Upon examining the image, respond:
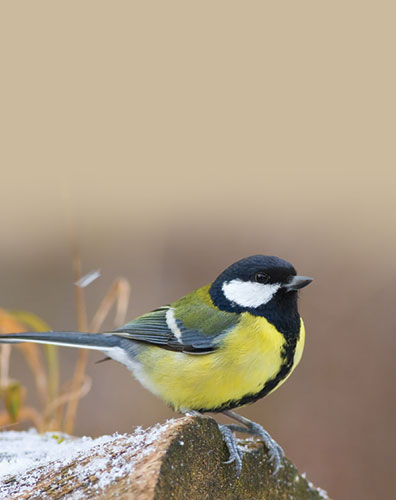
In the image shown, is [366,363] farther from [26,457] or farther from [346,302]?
[26,457]

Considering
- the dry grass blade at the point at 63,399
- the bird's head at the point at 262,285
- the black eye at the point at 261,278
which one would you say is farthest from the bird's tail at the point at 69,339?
the black eye at the point at 261,278

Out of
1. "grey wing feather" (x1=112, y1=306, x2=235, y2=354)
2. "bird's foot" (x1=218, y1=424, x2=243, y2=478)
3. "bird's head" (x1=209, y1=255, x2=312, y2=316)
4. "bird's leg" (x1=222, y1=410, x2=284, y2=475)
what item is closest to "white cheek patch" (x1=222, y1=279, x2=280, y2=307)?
"bird's head" (x1=209, y1=255, x2=312, y2=316)

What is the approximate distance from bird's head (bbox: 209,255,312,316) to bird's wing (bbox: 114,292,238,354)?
0.08 m

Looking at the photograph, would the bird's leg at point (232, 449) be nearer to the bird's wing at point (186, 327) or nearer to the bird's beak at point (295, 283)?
the bird's wing at point (186, 327)

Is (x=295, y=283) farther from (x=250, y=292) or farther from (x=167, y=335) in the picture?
(x=167, y=335)

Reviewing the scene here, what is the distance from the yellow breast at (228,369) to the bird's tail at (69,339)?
36 centimetres

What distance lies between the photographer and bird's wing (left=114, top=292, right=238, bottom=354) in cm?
260

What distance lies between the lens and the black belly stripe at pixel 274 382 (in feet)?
8.09

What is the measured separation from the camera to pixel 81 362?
3.13 metres

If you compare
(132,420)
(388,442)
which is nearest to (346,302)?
(388,442)

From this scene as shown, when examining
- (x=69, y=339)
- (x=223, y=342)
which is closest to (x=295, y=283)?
(x=223, y=342)

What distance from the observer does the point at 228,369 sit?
8.02 ft

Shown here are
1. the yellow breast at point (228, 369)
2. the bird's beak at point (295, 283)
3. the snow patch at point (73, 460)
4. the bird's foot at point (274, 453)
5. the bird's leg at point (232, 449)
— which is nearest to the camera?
the snow patch at point (73, 460)

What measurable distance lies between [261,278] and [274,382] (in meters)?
0.42
